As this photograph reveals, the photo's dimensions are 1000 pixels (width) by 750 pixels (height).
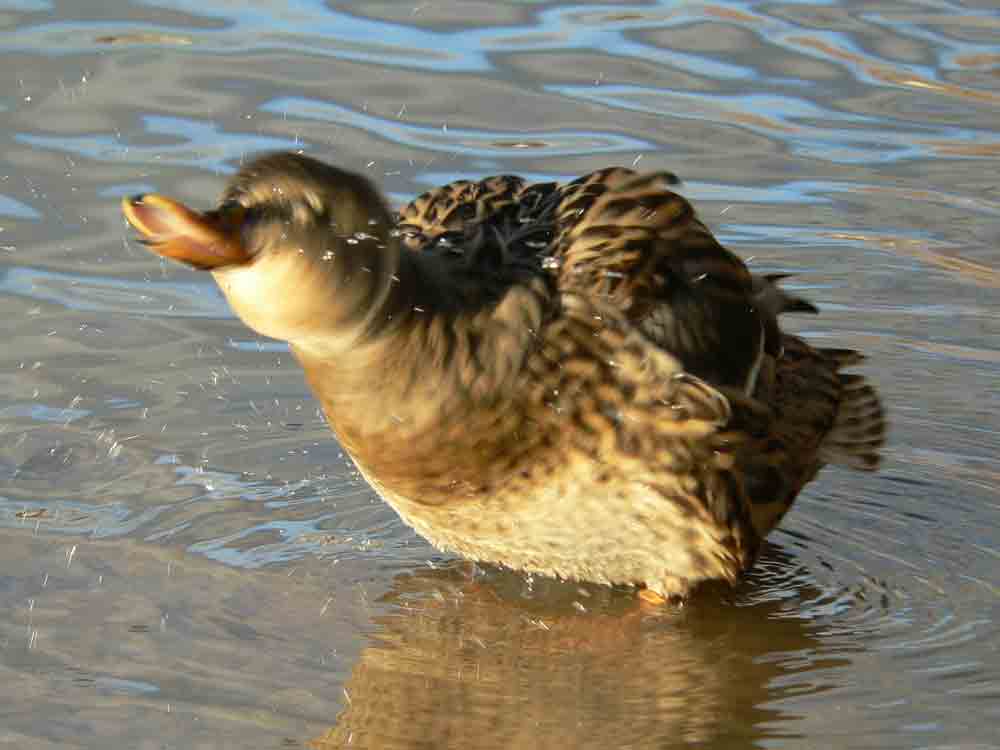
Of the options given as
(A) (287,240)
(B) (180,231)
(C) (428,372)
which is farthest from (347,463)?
(B) (180,231)

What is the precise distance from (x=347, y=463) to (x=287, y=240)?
2651 millimetres

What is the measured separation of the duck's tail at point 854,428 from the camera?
7.48 m

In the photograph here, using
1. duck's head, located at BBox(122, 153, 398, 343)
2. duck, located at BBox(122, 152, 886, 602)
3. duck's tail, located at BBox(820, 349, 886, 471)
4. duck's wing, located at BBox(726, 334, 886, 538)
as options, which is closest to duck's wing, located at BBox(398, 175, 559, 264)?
duck, located at BBox(122, 152, 886, 602)

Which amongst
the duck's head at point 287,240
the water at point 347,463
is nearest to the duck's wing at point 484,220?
the duck's head at point 287,240

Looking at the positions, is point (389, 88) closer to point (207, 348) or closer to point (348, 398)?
point (207, 348)

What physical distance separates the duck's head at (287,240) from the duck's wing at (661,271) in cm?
90

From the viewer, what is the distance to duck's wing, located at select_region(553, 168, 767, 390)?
6.53 m

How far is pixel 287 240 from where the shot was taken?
17.8 feet

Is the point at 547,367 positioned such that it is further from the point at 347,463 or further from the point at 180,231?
the point at 347,463

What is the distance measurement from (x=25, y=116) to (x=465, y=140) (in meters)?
2.27

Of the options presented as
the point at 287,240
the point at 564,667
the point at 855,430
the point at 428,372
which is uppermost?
the point at 287,240

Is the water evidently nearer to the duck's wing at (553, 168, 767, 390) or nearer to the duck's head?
the duck's wing at (553, 168, 767, 390)

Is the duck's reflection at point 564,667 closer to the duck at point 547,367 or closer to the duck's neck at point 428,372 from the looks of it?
the duck at point 547,367

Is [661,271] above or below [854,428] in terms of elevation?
above
